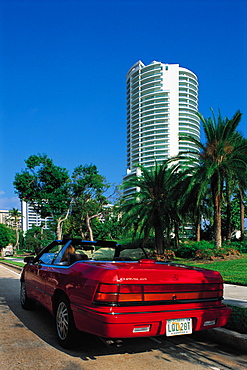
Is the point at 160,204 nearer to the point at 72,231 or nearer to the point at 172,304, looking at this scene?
the point at 172,304

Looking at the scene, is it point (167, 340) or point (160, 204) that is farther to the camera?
point (160, 204)

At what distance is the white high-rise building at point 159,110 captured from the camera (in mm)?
136625

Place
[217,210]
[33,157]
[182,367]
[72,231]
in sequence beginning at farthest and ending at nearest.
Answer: [72,231] < [33,157] < [217,210] < [182,367]

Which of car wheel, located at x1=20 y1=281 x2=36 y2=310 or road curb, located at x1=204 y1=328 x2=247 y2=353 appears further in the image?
car wheel, located at x1=20 y1=281 x2=36 y2=310

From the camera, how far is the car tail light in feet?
14.0

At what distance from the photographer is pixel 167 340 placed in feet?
18.0

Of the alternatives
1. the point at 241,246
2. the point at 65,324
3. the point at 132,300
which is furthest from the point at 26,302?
the point at 241,246

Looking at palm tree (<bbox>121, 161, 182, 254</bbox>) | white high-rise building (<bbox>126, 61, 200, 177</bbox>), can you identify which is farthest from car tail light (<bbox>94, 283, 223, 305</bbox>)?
white high-rise building (<bbox>126, 61, 200, 177</bbox>)

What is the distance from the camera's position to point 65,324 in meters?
5.00

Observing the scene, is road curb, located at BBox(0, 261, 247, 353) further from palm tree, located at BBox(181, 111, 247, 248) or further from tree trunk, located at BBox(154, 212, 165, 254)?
tree trunk, located at BBox(154, 212, 165, 254)

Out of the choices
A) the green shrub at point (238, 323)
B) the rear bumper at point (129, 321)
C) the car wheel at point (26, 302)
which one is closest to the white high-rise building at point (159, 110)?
the car wheel at point (26, 302)

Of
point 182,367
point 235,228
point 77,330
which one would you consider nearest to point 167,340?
point 182,367

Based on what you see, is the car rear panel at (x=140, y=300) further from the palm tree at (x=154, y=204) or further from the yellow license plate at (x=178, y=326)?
the palm tree at (x=154, y=204)

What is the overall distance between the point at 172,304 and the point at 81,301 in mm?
1112
